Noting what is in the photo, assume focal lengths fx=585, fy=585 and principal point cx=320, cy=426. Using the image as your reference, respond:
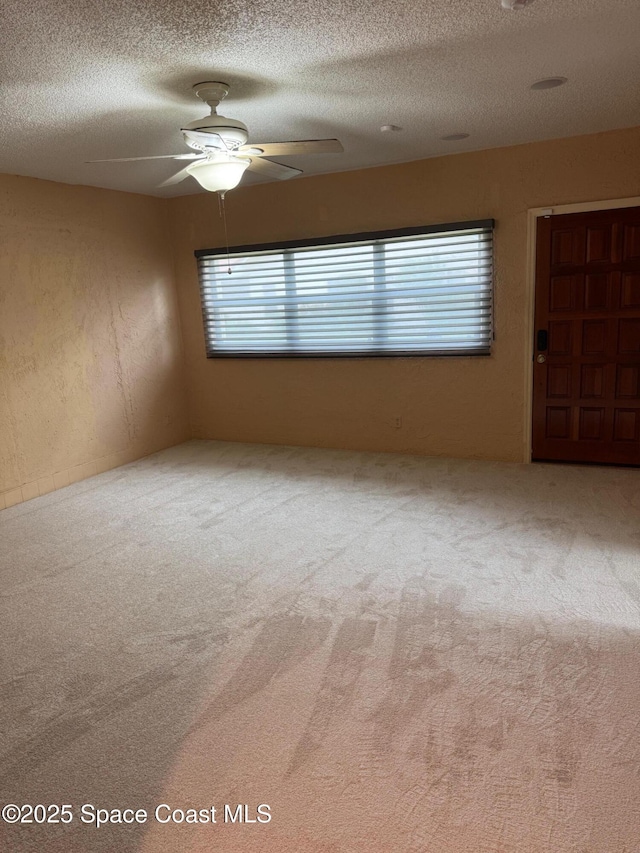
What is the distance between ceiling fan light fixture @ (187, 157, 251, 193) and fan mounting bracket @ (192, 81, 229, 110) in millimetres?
291

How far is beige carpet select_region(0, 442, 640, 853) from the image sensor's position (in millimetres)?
1703

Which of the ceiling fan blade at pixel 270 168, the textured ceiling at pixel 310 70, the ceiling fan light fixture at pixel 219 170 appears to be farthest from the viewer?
the ceiling fan blade at pixel 270 168

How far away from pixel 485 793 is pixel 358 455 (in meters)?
3.75

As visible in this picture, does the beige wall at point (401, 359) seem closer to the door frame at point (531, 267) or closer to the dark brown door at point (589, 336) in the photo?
the door frame at point (531, 267)

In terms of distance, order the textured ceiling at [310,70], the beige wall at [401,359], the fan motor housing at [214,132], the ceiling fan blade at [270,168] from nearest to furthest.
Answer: the textured ceiling at [310,70] → the fan motor housing at [214,132] → the ceiling fan blade at [270,168] → the beige wall at [401,359]

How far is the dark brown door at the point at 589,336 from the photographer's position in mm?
4305

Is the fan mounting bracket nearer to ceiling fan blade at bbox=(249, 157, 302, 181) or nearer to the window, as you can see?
ceiling fan blade at bbox=(249, 157, 302, 181)

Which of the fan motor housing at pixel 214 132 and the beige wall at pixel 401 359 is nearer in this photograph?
the fan motor housing at pixel 214 132

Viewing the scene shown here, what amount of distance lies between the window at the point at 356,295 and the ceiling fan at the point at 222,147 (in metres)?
2.03

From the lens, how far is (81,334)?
5.10m

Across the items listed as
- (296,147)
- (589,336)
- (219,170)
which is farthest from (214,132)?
(589,336)

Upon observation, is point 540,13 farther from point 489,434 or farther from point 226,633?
point 489,434

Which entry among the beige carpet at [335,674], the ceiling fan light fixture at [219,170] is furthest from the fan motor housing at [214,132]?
the beige carpet at [335,674]

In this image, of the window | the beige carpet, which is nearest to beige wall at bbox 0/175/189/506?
the window
